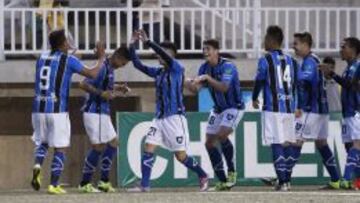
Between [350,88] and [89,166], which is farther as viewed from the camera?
[350,88]

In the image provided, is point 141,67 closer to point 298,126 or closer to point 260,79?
point 260,79

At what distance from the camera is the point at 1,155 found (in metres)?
21.2

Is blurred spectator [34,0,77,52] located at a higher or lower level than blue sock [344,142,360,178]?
higher

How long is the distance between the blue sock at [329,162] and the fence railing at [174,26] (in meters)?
3.28

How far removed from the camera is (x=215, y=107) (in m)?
18.1

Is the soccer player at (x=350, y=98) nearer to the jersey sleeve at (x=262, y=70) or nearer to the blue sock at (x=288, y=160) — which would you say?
the blue sock at (x=288, y=160)

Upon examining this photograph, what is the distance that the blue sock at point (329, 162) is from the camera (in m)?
18.3

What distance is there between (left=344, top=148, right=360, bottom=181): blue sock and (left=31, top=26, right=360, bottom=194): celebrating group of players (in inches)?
0.5

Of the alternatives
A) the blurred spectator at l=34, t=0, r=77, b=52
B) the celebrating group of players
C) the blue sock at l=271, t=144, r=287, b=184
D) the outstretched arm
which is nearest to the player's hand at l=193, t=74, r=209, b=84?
the celebrating group of players

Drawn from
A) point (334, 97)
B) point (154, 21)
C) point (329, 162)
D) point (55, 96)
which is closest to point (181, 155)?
point (55, 96)

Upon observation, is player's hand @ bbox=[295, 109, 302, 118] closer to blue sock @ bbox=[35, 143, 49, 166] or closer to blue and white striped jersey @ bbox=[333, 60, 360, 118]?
blue and white striped jersey @ bbox=[333, 60, 360, 118]

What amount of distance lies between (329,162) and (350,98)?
0.86 m

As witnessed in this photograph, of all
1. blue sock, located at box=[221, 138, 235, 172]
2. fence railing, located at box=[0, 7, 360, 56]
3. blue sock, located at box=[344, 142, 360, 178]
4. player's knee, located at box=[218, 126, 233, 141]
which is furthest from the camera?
fence railing, located at box=[0, 7, 360, 56]

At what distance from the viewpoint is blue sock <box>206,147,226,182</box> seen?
17.9 m
